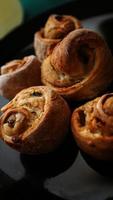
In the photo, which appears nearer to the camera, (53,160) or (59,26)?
(53,160)

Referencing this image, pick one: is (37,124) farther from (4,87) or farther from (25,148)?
(4,87)

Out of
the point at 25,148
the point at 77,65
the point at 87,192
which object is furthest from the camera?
the point at 77,65

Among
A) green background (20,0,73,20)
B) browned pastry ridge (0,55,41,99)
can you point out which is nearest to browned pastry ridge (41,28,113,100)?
browned pastry ridge (0,55,41,99)

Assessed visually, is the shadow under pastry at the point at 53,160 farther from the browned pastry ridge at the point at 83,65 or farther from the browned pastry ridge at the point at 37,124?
the browned pastry ridge at the point at 83,65

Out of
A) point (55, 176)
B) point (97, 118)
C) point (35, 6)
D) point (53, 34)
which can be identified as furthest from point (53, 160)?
point (35, 6)

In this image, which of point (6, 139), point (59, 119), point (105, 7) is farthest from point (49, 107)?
point (105, 7)

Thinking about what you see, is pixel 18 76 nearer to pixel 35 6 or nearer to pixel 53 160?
pixel 53 160
